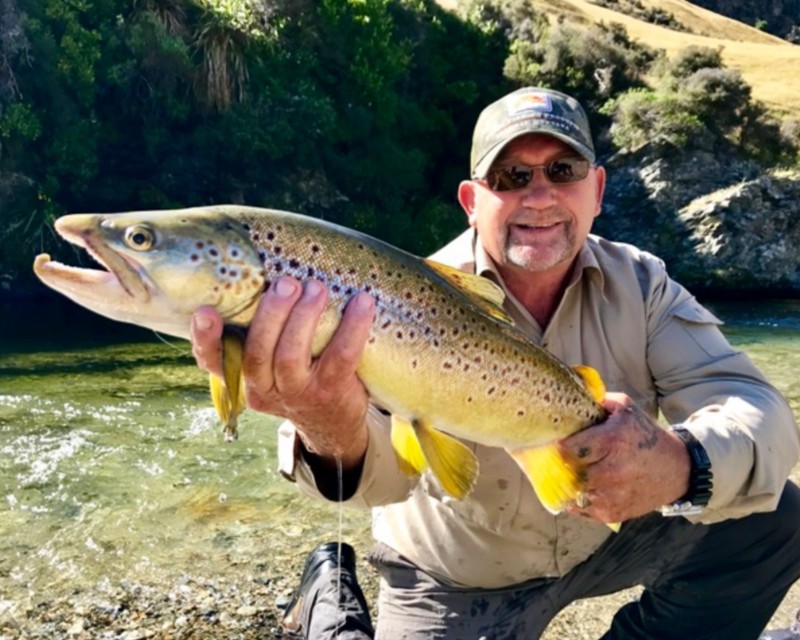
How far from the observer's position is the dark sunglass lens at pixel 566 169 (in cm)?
304

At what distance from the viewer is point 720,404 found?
2719 millimetres

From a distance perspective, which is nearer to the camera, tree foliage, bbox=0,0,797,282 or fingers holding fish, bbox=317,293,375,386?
fingers holding fish, bbox=317,293,375,386

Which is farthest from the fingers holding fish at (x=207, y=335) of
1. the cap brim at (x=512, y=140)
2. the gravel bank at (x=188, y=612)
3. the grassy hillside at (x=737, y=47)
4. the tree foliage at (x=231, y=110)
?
the grassy hillside at (x=737, y=47)

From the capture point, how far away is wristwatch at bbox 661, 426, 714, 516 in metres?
2.48

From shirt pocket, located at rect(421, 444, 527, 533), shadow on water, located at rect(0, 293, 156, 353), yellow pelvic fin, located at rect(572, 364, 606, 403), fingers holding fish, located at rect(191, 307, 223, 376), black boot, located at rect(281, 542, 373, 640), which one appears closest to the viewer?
fingers holding fish, located at rect(191, 307, 223, 376)

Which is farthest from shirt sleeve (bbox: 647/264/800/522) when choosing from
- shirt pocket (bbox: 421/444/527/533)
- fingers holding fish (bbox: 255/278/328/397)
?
fingers holding fish (bbox: 255/278/328/397)

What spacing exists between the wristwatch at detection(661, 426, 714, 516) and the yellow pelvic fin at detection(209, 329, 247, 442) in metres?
1.32

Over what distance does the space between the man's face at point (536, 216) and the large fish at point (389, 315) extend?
24.6 inches

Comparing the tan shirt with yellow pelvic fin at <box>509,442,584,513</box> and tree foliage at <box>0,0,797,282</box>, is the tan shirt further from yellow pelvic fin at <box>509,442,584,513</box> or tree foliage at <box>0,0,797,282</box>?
tree foliage at <box>0,0,797,282</box>

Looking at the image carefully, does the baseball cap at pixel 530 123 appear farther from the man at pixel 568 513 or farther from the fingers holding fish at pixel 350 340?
the fingers holding fish at pixel 350 340

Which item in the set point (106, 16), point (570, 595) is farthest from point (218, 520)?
point (106, 16)

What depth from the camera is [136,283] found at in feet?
6.36

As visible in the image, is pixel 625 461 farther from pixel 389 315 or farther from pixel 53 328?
pixel 53 328

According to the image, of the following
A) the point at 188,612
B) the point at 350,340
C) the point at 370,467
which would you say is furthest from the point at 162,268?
the point at 188,612
